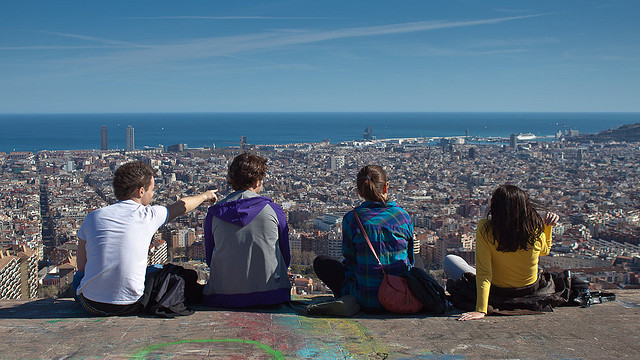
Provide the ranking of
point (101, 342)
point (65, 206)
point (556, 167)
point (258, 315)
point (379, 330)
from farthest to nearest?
point (556, 167)
point (65, 206)
point (258, 315)
point (379, 330)
point (101, 342)

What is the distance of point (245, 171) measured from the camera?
97.9 inches

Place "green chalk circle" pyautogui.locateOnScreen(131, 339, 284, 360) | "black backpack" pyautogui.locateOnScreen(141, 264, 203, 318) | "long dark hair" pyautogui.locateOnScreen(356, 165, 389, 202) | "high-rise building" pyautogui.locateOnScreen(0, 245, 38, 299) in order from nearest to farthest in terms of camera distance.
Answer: "green chalk circle" pyautogui.locateOnScreen(131, 339, 284, 360) → "black backpack" pyautogui.locateOnScreen(141, 264, 203, 318) → "long dark hair" pyautogui.locateOnScreen(356, 165, 389, 202) → "high-rise building" pyautogui.locateOnScreen(0, 245, 38, 299)

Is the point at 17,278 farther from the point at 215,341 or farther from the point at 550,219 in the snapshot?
the point at 550,219

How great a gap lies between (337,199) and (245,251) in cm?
2230

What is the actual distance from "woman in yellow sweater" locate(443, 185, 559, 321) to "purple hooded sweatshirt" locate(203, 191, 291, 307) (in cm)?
85

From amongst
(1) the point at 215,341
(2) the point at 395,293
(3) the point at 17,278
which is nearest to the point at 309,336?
(1) the point at 215,341

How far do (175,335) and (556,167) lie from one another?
3971cm

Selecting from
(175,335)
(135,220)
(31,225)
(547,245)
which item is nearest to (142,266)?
(135,220)

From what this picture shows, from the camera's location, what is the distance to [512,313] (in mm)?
2422

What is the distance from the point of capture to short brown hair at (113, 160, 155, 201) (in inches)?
90.8

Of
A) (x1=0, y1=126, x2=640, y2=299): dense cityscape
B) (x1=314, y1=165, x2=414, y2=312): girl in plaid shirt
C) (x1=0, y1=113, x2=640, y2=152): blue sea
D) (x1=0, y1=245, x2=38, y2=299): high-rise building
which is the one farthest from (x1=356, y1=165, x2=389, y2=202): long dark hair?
(x1=0, y1=113, x2=640, y2=152): blue sea

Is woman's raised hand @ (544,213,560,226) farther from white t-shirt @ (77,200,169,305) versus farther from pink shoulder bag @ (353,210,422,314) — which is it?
white t-shirt @ (77,200,169,305)

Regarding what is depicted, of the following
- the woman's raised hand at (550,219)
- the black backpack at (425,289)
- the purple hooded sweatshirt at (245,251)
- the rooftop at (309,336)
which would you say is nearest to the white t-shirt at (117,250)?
the rooftop at (309,336)

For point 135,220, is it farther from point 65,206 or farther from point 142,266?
point 65,206
